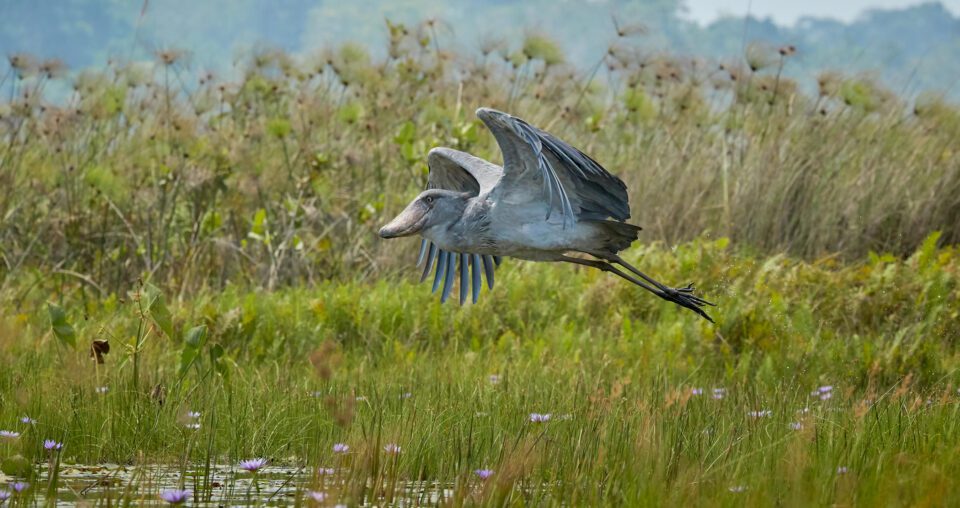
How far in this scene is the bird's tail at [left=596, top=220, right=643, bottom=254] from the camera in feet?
18.5

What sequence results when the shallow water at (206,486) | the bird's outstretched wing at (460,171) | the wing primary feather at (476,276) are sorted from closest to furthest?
the shallow water at (206,486)
the bird's outstretched wing at (460,171)
the wing primary feather at (476,276)

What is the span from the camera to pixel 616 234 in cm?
576

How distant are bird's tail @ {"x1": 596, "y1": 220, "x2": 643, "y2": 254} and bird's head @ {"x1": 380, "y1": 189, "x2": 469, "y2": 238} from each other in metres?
0.66

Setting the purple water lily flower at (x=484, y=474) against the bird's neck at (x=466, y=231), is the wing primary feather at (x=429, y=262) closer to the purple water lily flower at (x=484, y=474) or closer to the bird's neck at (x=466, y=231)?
the bird's neck at (x=466, y=231)

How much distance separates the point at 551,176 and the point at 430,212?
59 cm

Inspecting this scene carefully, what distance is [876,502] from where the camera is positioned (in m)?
3.63

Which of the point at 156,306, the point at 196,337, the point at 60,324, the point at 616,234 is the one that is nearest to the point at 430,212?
the point at 616,234

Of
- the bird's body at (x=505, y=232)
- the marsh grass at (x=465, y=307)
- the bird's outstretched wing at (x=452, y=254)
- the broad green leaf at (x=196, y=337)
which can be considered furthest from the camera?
the bird's outstretched wing at (x=452, y=254)

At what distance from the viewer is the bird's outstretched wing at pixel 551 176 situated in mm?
5070

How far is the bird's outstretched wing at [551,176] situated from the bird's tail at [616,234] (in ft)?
0.12

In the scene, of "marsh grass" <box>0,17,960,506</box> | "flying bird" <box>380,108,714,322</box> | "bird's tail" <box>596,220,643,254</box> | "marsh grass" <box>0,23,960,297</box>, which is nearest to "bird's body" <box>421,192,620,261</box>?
"flying bird" <box>380,108,714,322</box>

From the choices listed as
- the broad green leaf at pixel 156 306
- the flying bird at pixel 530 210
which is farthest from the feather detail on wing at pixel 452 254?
the broad green leaf at pixel 156 306

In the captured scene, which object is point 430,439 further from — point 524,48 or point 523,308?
point 524,48

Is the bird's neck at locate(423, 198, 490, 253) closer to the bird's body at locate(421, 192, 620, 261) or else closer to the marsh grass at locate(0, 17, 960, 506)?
the bird's body at locate(421, 192, 620, 261)
